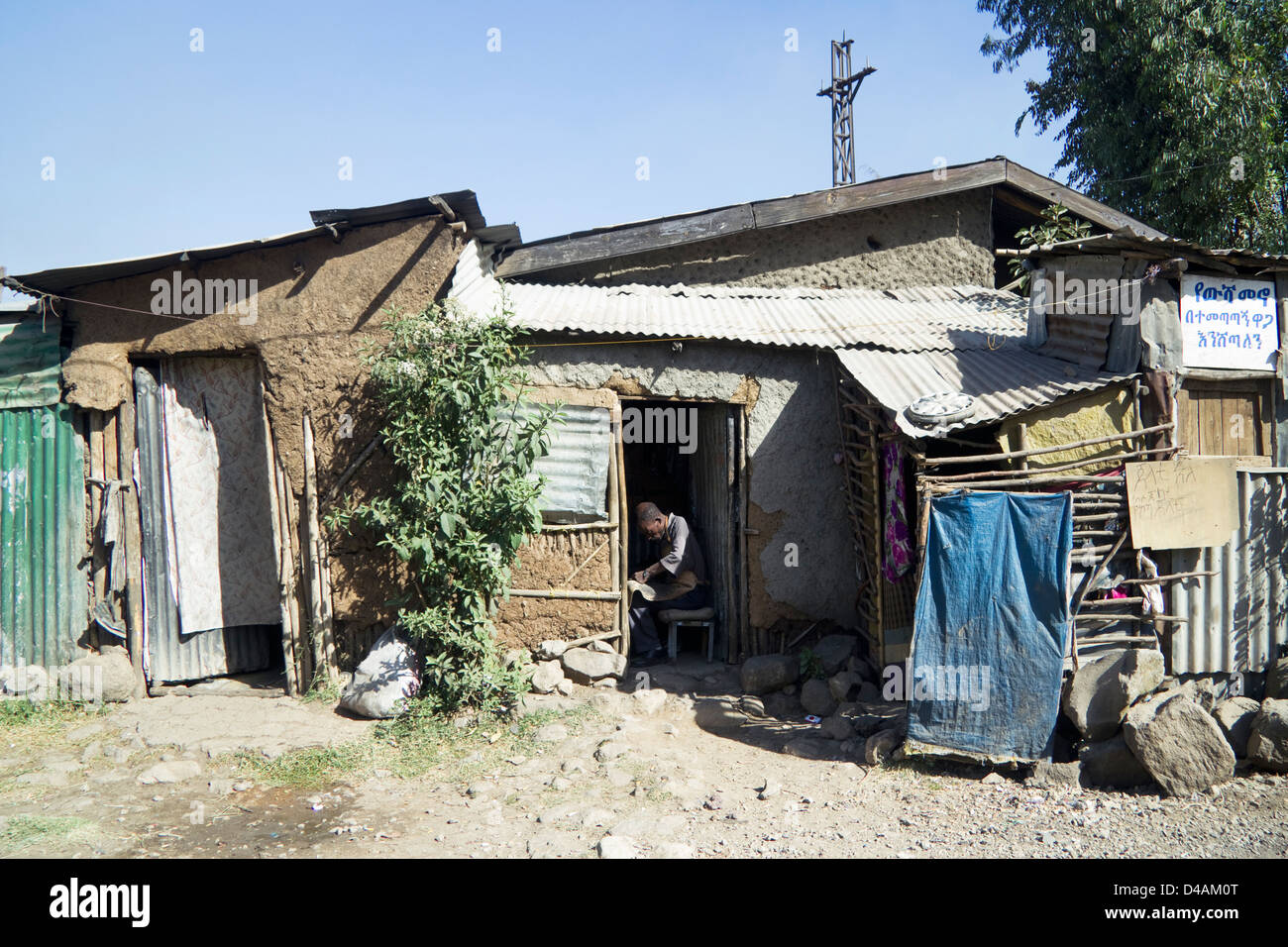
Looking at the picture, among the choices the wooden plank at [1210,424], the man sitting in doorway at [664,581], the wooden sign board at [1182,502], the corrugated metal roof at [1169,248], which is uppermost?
the corrugated metal roof at [1169,248]

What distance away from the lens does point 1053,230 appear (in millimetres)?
9094

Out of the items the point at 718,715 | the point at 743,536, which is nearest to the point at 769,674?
the point at 718,715

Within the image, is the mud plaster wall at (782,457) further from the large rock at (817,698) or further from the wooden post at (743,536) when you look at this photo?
the large rock at (817,698)

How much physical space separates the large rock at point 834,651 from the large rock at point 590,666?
1.60 m

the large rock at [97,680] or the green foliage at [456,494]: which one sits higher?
the green foliage at [456,494]

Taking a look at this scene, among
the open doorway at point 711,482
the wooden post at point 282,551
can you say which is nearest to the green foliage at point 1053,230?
the open doorway at point 711,482

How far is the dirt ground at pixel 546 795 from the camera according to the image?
4.62 meters

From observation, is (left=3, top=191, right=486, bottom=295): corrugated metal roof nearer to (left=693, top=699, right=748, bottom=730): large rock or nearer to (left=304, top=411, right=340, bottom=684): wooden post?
(left=304, top=411, right=340, bottom=684): wooden post

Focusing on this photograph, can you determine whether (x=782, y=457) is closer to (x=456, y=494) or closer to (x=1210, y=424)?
(x=456, y=494)

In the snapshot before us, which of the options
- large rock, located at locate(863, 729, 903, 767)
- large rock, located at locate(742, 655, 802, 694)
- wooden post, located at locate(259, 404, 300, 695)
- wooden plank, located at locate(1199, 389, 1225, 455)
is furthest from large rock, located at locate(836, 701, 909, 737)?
wooden post, located at locate(259, 404, 300, 695)

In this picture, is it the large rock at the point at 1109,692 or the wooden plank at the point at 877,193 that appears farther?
the wooden plank at the point at 877,193

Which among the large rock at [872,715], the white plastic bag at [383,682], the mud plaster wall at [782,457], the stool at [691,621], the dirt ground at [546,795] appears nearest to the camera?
the dirt ground at [546,795]

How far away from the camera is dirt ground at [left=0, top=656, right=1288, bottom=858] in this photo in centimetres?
462

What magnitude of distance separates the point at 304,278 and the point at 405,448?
1758 mm
